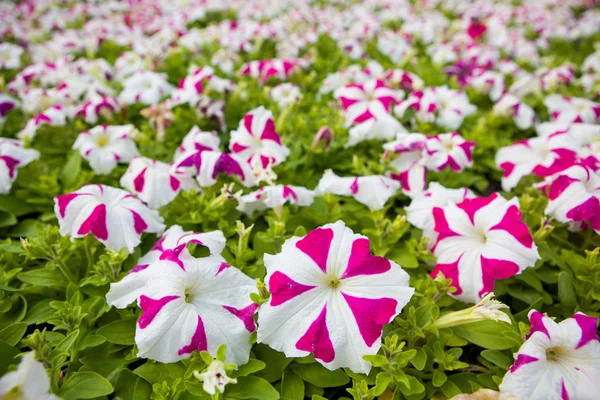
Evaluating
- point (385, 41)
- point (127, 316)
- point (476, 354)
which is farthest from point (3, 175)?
point (385, 41)

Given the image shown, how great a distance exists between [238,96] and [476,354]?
193 centimetres

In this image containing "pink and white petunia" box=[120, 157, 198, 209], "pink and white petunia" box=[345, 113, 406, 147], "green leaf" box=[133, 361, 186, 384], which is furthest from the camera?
"pink and white petunia" box=[345, 113, 406, 147]

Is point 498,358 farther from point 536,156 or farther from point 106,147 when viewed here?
point 106,147

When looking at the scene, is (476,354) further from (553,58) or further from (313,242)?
(553,58)

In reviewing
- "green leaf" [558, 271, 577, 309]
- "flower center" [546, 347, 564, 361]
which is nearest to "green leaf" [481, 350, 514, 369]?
"flower center" [546, 347, 564, 361]

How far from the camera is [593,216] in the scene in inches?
57.6

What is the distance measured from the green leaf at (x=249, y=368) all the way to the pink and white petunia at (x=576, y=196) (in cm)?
113

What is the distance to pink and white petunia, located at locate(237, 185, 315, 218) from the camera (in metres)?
1.54

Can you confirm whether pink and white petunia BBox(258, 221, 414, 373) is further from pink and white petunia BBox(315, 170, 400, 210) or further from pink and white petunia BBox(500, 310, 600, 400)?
pink and white petunia BBox(315, 170, 400, 210)

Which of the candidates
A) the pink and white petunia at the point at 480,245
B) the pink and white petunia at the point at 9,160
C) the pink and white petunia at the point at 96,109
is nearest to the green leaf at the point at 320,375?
the pink and white petunia at the point at 480,245

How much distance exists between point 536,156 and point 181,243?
1.55 metres

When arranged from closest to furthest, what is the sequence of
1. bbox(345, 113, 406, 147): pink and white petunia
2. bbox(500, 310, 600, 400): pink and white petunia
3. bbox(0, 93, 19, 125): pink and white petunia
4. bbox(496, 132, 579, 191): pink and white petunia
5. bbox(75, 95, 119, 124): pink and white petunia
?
bbox(500, 310, 600, 400): pink and white petunia < bbox(496, 132, 579, 191): pink and white petunia < bbox(345, 113, 406, 147): pink and white petunia < bbox(75, 95, 119, 124): pink and white petunia < bbox(0, 93, 19, 125): pink and white petunia

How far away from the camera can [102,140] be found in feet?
6.46

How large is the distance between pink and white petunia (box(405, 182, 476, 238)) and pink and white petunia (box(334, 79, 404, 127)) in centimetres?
60
